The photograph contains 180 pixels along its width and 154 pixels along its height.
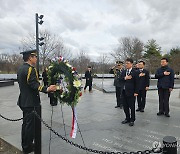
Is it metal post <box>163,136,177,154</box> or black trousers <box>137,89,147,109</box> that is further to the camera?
black trousers <box>137,89,147,109</box>

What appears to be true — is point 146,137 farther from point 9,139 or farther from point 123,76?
point 9,139

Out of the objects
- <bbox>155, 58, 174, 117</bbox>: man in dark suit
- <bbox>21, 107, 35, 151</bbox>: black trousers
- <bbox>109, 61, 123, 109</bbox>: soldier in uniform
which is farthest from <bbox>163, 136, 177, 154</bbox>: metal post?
<bbox>109, 61, 123, 109</bbox>: soldier in uniform

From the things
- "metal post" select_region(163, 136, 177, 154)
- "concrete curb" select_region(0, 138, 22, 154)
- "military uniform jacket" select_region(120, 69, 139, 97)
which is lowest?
"concrete curb" select_region(0, 138, 22, 154)

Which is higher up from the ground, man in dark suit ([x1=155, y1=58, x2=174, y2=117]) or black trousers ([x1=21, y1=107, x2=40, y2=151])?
man in dark suit ([x1=155, y1=58, x2=174, y2=117])

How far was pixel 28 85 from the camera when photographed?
14.4 ft

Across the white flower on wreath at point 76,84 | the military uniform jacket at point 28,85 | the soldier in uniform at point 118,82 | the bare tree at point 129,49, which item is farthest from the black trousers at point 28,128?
the bare tree at point 129,49

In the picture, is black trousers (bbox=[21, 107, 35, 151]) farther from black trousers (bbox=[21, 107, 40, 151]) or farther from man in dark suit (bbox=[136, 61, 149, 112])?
man in dark suit (bbox=[136, 61, 149, 112])

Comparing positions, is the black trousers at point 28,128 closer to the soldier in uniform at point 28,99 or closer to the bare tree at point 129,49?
the soldier in uniform at point 28,99

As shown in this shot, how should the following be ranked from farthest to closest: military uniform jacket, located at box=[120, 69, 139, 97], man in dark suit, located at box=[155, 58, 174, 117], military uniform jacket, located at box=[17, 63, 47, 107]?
man in dark suit, located at box=[155, 58, 174, 117] → military uniform jacket, located at box=[120, 69, 139, 97] → military uniform jacket, located at box=[17, 63, 47, 107]

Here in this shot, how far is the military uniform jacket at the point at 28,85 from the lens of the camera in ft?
13.9

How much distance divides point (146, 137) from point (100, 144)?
46.0 inches

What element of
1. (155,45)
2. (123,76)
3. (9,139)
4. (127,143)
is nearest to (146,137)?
(127,143)

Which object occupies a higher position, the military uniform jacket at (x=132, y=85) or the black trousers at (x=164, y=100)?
the military uniform jacket at (x=132, y=85)

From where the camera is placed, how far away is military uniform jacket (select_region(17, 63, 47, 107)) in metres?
4.23
